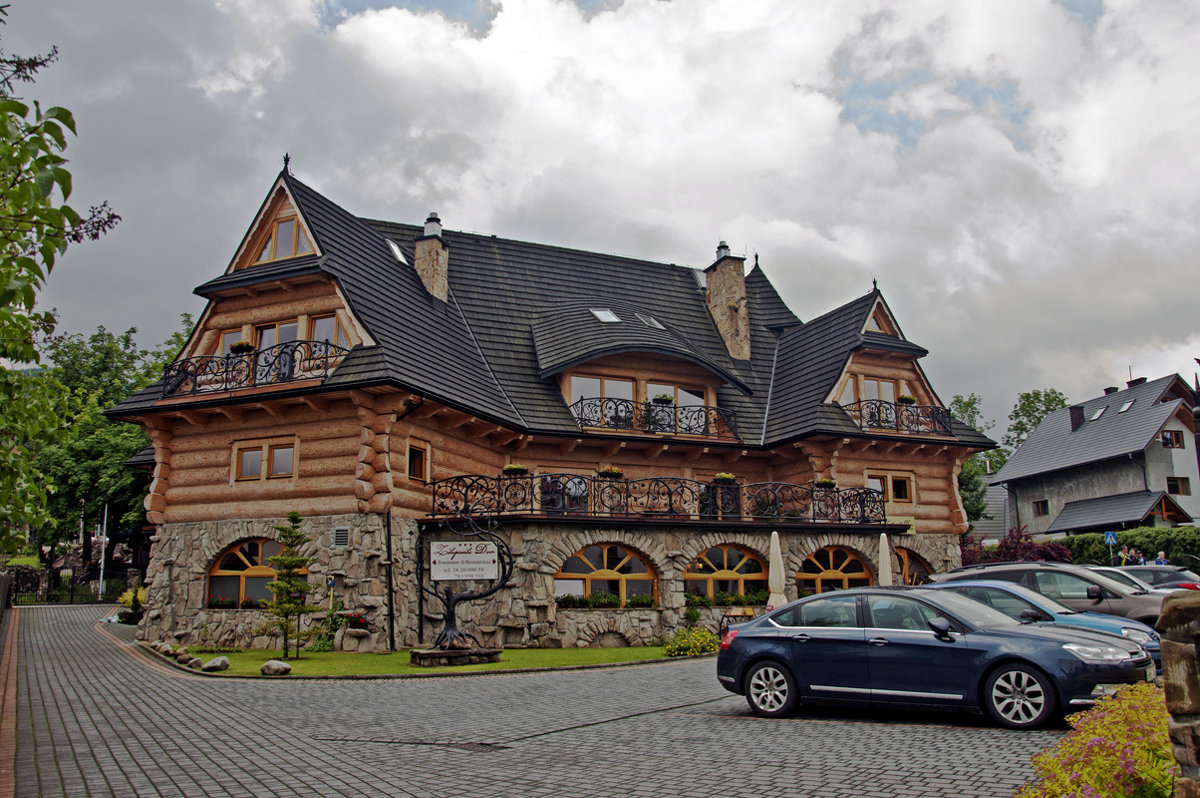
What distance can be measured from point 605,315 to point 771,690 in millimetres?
18812

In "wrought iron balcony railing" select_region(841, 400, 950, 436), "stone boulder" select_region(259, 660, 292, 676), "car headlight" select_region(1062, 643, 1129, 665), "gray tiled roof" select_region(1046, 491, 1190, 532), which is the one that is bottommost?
"stone boulder" select_region(259, 660, 292, 676)

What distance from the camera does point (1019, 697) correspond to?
31.4ft

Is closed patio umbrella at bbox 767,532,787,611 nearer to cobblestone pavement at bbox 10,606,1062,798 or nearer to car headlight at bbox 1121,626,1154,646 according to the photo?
cobblestone pavement at bbox 10,606,1062,798

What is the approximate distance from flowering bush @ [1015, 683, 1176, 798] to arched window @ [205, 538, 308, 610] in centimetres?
1874

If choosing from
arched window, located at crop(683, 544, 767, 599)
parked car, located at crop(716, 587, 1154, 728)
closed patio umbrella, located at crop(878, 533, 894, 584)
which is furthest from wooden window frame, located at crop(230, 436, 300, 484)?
closed patio umbrella, located at crop(878, 533, 894, 584)

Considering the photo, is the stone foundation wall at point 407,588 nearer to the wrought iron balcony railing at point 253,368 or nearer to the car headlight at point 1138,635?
the wrought iron balcony railing at point 253,368

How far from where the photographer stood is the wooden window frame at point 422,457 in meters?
21.9

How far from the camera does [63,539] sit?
153 feet

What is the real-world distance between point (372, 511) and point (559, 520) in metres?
4.21

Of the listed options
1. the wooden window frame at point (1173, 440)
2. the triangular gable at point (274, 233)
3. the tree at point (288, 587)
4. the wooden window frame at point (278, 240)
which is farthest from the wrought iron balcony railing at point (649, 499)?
the wooden window frame at point (1173, 440)

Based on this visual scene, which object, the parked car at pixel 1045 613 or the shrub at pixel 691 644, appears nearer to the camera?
the parked car at pixel 1045 613

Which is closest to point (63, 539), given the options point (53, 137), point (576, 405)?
point (576, 405)

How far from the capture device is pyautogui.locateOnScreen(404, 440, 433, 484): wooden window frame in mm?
21922

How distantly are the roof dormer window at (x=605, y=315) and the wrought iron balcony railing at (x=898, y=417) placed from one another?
24.6 feet
